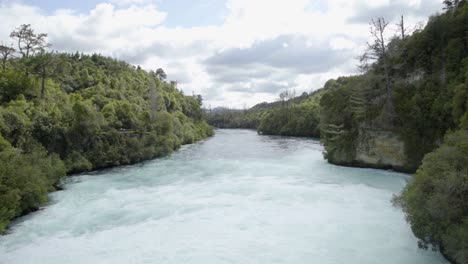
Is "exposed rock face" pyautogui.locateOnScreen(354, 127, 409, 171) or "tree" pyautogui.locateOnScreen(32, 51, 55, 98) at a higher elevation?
"tree" pyautogui.locateOnScreen(32, 51, 55, 98)

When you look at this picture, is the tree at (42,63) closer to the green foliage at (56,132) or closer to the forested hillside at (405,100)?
the green foliage at (56,132)

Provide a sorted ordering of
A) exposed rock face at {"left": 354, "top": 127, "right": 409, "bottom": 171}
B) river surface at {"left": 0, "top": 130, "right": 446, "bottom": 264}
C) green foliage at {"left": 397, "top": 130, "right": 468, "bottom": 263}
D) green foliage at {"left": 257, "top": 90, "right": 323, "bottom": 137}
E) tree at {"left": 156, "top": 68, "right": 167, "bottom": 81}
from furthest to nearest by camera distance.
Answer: tree at {"left": 156, "top": 68, "right": 167, "bottom": 81}
green foliage at {"left": 257, "top": 90, "right": 323, "bottom": 137}
exposed rock face at {"left": 354, "top": 127, "right": 409, "bottom": 171}
river surface at {"left": 0, "top": 130, "right": 446, "bottom": 264}
green foliage at {"left": 397, "top": 130, "right": 468, "bottom": 263}

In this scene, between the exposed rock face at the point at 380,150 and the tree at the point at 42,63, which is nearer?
the exposed rock face at the point at 380,150

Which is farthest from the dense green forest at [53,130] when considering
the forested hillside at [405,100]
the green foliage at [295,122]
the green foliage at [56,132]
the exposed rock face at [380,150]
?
the green foliage at [295,122]

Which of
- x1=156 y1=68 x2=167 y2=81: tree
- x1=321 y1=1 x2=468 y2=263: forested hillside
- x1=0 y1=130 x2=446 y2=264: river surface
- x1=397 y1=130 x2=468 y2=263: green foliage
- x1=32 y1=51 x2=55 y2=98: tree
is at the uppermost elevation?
x1=156 y1=68 x2=167 y2=81: tree

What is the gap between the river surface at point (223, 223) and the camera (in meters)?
16.0

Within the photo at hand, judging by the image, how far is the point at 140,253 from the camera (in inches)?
645

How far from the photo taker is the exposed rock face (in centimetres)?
3347

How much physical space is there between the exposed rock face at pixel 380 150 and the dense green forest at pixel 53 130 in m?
27.0

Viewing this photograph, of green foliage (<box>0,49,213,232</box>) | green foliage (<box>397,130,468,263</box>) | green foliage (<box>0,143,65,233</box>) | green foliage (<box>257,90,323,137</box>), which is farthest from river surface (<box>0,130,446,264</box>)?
green foliage (<box>257,90,323,137</box>)

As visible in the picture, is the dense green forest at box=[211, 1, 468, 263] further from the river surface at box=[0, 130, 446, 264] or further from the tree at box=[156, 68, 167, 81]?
the tree at box=[156, 68, 167, 81]

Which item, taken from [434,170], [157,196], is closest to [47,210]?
[157,196]

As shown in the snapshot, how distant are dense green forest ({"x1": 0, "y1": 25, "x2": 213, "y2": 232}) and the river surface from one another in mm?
2090

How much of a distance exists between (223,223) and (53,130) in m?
25.2
